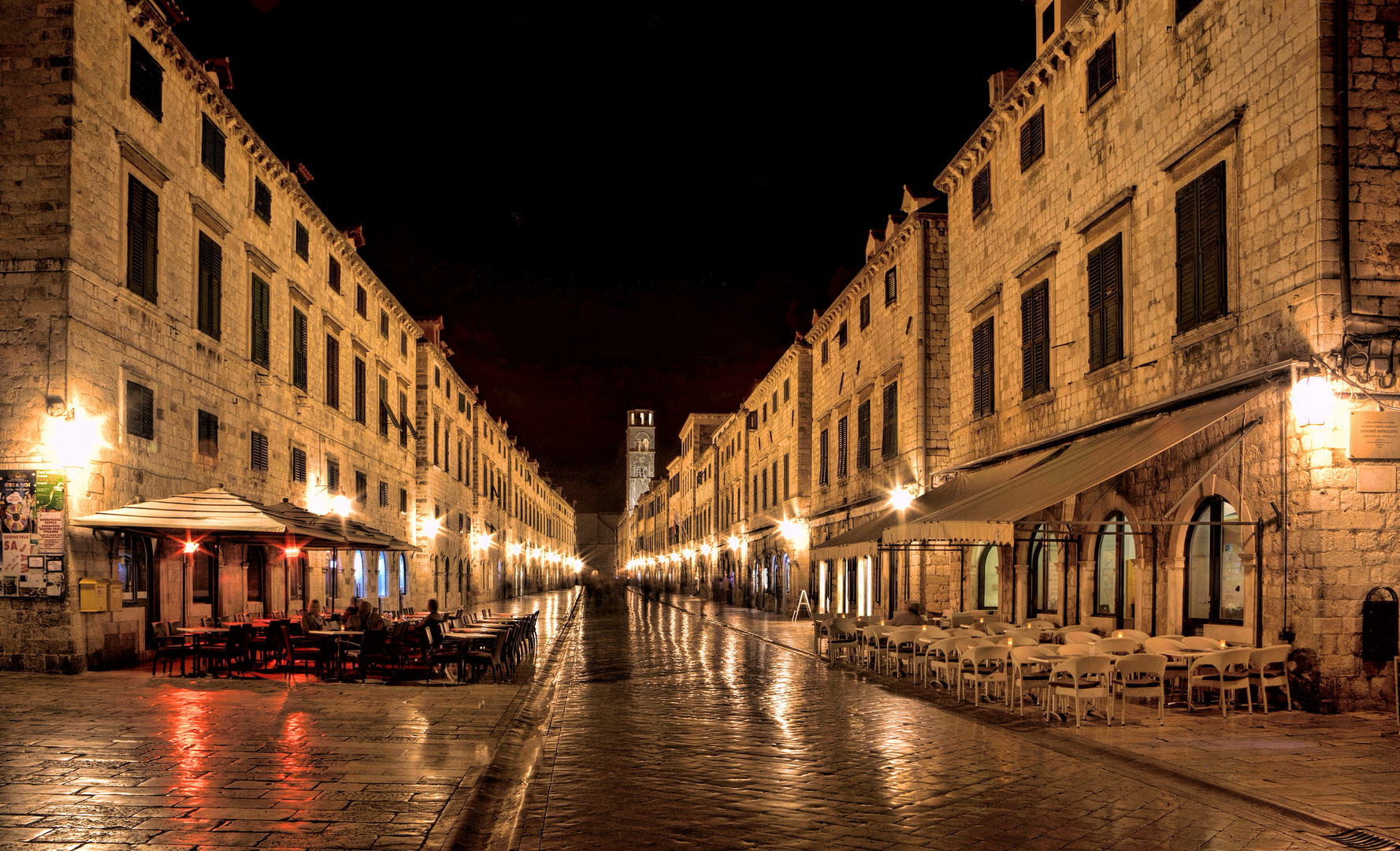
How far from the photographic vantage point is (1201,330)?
1406 centimetres

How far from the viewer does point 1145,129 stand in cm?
1574

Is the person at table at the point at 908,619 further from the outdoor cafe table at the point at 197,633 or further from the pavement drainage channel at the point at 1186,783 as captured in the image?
the outdoor cafe table at the point at 197,633

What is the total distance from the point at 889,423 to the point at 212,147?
54.2 feet

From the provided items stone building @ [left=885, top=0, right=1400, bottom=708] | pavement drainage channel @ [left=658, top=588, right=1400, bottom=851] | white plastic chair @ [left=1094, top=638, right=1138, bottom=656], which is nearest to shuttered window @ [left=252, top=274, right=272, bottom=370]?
stone building @ [left=885, top=0, right=1400, bottom=708]

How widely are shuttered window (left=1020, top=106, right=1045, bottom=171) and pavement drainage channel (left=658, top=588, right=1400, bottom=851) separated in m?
10.8

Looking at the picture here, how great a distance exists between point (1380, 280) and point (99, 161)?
55.9 ft

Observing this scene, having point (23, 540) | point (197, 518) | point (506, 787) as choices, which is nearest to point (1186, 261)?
point (506, 787)

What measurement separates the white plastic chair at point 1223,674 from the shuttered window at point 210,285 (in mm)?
17457

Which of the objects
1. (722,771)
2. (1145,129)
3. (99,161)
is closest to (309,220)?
(99,161)

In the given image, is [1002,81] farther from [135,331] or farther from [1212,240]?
[135,331]

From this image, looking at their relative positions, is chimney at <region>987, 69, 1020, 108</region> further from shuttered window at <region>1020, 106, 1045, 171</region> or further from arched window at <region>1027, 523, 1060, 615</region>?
arched window at <region>1027, 523, 1060, 615</region>

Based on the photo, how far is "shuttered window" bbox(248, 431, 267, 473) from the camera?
23.2 metres

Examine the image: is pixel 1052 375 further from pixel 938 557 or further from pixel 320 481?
pixel 320 481

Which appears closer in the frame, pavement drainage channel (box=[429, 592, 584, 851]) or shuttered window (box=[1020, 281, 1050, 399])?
pavement drainage channel (box=[429, 592, 584, 851])
